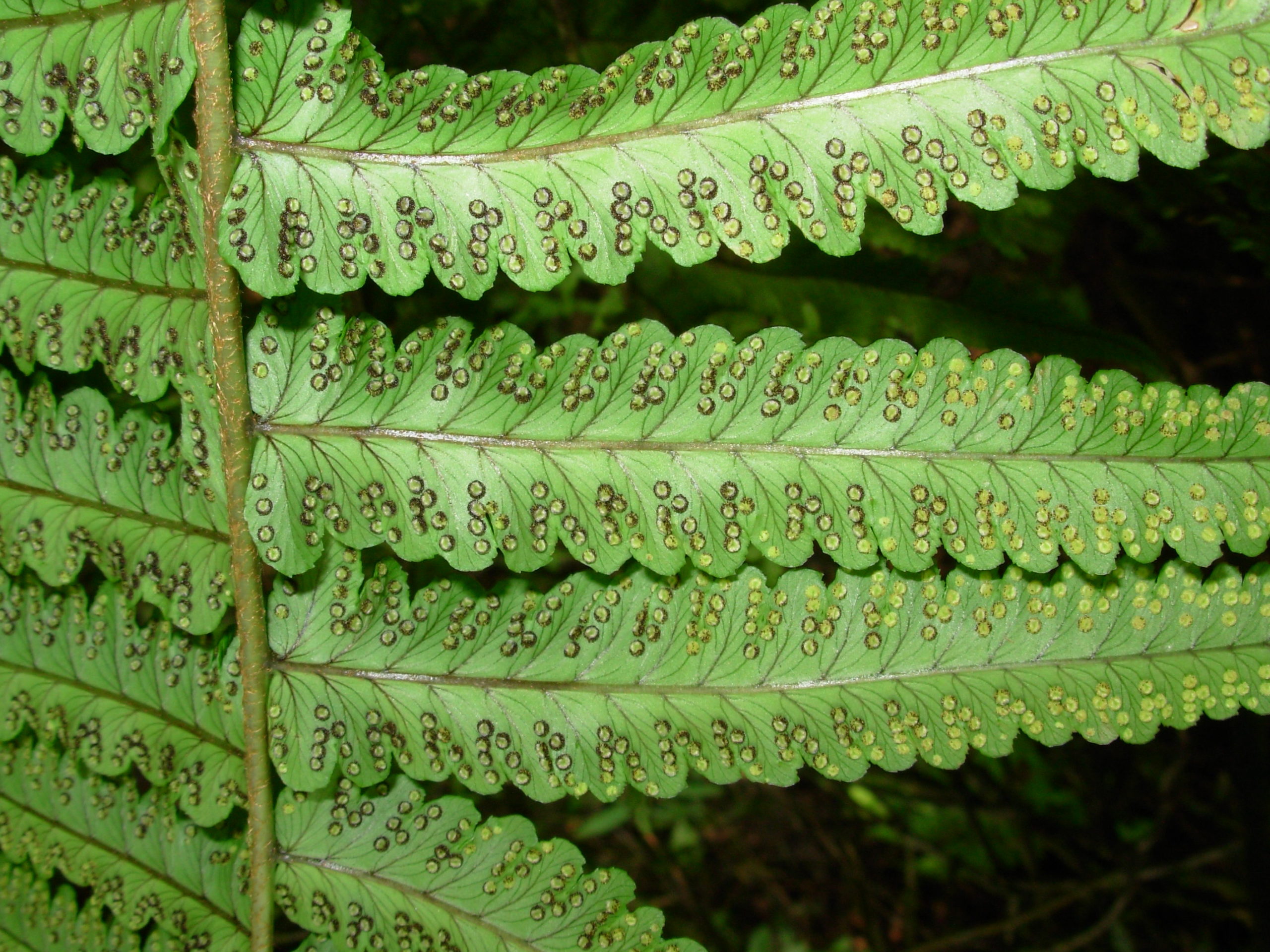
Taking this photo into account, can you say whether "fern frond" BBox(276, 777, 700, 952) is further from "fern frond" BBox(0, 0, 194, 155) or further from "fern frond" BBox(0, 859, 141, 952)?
"fern frond" BBox(0, 0, 194, 155)

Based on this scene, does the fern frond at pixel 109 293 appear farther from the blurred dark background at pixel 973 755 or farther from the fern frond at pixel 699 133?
the fern frond at pixel 699 133

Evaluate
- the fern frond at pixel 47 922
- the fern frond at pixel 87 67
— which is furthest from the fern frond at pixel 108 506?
the fern frond at pixel 47 922

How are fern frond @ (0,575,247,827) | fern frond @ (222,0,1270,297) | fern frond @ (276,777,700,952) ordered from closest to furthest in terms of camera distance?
fern frond @ (222,0,1270,297) → fern frond @ (276,777,700,952) → fern frond @ (0,575,247,827)

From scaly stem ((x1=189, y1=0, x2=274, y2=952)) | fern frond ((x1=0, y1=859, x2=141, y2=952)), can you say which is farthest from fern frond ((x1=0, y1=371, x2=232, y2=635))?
fern frond ((x1=0, y1=859, x2=141, y2=952))

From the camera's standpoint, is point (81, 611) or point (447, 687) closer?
A: point (447, 687)

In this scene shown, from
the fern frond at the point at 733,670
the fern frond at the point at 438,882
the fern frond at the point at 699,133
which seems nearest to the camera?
the fern frond at the point at 699,133

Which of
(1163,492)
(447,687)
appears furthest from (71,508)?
(1163,492)

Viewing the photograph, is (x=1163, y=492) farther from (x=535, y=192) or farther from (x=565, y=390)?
(x=535, y=192)
